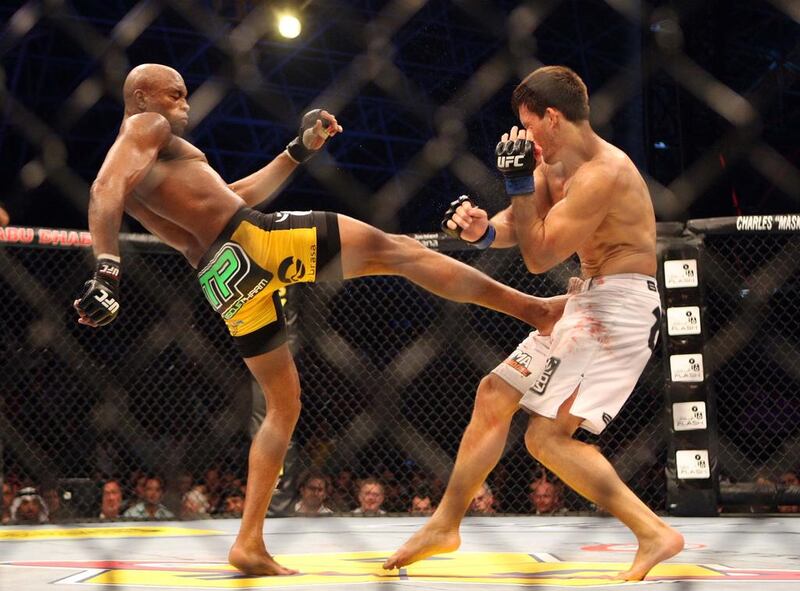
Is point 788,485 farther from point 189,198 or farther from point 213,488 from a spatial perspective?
point 189,198

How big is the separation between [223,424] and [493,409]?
300 cm

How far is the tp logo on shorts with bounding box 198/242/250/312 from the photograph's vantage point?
6.73ft

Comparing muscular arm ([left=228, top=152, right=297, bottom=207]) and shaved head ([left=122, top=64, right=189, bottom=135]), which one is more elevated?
shaved head ([left=122, top=64, right=189, bottom=135])

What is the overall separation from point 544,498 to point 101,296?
261 cm

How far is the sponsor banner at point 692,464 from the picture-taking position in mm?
3664

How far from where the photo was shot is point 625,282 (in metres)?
1.98

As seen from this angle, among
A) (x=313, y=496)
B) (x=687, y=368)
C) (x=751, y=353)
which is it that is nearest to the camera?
(x=687, y=368)

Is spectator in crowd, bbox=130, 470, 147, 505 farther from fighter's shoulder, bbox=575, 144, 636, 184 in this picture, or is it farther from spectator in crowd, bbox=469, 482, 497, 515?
fighter's shoulder, bbox=575, 144, 636, 184

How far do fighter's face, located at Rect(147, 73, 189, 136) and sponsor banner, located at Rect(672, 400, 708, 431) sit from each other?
2314 millimetres

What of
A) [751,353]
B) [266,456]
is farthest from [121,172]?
[751,353]

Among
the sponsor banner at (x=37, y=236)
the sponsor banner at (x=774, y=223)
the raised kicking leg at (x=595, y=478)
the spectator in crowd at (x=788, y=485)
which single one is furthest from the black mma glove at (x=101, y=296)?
the spectator in crowd at (x=788, y=485)

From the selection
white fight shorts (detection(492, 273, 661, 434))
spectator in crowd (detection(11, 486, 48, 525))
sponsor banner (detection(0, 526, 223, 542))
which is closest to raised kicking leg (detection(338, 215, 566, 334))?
white fight shorts (detection(492, 273, 661, 434))

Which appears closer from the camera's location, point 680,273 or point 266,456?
point 266,456

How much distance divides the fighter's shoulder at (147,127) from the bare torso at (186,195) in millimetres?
49
